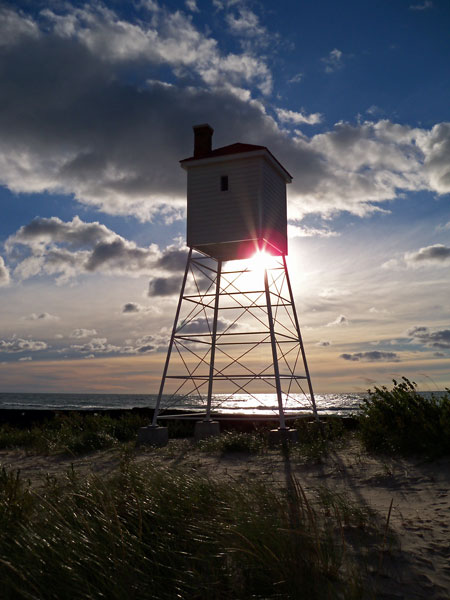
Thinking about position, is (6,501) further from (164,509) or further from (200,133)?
(200,133)

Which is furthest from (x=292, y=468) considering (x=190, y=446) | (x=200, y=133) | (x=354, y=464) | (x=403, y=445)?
(x=200, y=133)

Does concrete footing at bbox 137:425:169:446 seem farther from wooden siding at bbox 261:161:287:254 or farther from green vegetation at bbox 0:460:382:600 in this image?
green vegetation at bbox 0:460:382:600

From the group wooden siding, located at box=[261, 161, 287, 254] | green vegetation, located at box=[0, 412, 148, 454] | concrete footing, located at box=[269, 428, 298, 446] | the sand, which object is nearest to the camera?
the sand

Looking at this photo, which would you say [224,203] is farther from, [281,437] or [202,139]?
[281,437]

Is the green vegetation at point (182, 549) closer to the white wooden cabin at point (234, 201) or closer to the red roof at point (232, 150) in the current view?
the white wooden cabin at point (234, 201)

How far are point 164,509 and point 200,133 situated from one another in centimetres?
1532

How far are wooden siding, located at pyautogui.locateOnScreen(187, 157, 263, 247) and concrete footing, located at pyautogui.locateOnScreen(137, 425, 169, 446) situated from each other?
6061mm

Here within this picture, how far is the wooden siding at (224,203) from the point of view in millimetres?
16594

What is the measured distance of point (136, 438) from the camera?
17.1 meters

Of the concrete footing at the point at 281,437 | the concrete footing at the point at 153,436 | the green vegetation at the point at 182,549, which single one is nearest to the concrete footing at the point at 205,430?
the concrete footing at the point at 153,436

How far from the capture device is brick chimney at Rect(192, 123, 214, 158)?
59.9 ft

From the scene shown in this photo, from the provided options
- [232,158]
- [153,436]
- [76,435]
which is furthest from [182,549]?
[232,158]

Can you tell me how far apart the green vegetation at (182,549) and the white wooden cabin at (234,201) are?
11.3 meters

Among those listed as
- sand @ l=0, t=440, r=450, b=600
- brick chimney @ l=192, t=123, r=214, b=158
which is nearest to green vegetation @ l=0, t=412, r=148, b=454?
sand @ l=0, t=440, r=450, b=600
